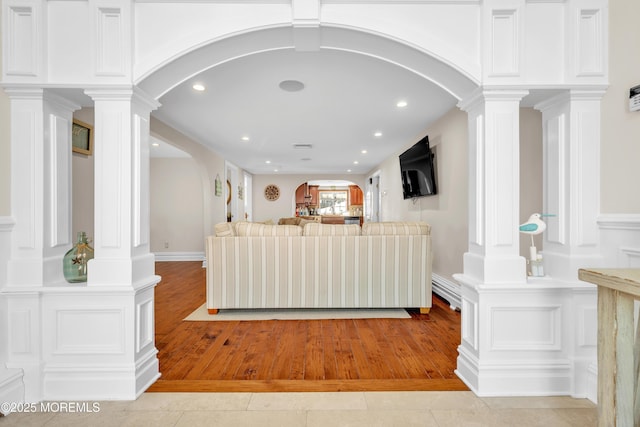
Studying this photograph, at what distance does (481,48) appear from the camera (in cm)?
175

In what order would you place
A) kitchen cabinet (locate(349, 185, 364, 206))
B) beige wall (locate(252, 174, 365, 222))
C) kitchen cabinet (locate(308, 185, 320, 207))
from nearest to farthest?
1. beige wall (locate(252, 174, 365, 222))
2. kitchen cabinet (locate(349, 185, 364, 206))
3. kitchen cabinet (locate(308, 185, 320, 207))

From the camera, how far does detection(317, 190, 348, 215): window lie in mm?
13641

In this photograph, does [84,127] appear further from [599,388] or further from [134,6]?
[599,388]

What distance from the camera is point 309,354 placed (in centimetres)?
224

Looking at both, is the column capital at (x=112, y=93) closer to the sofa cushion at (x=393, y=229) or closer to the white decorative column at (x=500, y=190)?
the white decorative column at (x=500, y=190)

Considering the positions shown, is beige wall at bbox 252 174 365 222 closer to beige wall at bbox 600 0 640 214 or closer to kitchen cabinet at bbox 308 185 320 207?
kitchen cabinet at bbox 308 185 320 207

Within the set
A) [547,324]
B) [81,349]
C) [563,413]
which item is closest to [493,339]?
[547,324]

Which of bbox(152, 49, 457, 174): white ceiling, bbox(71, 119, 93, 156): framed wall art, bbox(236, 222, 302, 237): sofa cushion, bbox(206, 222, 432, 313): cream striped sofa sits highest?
bbox(152, 49, 457, 174): white ceiling

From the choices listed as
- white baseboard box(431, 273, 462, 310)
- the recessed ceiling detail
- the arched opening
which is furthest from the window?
the arched opening

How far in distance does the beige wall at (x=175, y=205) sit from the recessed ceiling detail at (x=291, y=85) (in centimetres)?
439

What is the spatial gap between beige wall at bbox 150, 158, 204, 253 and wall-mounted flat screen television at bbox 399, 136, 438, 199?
14.8 ft

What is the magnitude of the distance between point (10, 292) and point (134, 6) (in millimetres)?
1742

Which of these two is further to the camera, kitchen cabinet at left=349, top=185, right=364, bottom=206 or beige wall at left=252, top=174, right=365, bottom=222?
kitchen cabinet at left=349, top=185, right=364, bottom=206

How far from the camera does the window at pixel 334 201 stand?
1364cm
